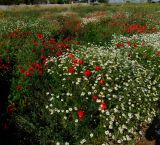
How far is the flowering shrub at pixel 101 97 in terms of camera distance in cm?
595

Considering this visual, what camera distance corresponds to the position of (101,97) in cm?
647

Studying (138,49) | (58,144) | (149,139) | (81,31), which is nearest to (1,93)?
(58,144)

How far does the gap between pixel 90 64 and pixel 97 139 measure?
2.15 metres

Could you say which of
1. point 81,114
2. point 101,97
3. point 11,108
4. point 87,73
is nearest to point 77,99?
point 101,97

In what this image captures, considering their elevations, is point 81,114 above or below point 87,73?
below

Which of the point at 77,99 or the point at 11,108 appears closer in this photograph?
the point at 77,99

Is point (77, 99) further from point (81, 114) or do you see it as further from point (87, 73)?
point (81, 114)

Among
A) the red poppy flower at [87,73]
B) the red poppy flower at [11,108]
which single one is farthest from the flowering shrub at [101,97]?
the red poppy flower at [11,108]

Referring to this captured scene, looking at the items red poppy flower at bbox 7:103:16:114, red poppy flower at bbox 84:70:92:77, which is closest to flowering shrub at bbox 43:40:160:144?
red poppy flower at bbox 84:70:92:77

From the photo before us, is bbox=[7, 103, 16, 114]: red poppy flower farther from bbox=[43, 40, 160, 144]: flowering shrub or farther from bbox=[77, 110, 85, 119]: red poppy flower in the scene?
bbox=[77, 110, 85, 119]: red poppy flower

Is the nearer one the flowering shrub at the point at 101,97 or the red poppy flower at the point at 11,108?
the flowering shrub at the point at 101,97

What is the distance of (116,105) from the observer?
631 cm

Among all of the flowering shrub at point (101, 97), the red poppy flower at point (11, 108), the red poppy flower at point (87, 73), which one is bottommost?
the red poppy flower at point (11, 108)

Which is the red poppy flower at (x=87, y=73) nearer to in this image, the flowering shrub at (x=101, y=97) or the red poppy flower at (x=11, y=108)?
the flowering shrub at (x=101, y=97)
